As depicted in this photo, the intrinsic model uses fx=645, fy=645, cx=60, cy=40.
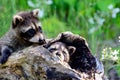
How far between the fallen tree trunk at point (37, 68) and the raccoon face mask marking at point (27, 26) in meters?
0.75

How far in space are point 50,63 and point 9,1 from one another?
4.90 m

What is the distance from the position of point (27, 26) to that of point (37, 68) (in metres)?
1.25

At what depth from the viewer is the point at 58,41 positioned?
244 inches

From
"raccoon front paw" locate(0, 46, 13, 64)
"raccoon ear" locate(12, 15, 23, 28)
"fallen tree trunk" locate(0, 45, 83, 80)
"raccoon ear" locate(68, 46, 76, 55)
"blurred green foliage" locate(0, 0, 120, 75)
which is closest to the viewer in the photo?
"fallen tree trunk" locate(0, 45, 83, 80)

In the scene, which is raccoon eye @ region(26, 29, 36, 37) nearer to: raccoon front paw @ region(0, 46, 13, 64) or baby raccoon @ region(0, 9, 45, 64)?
baby raccoon @ region(0, 9, 45, 64)

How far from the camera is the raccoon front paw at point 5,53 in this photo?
6.26 meters

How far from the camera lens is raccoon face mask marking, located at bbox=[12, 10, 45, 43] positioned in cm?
688

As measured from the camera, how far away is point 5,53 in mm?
6477

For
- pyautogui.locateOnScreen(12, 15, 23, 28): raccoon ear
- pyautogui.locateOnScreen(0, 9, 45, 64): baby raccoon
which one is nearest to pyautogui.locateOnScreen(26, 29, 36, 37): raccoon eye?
pyautogui.locateOnScreen(0, 9, 45, 64): baby raccoon

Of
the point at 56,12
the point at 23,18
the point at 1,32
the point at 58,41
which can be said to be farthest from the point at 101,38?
the point at 58,41

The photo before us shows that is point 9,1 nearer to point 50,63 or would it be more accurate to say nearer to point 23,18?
point 23,18

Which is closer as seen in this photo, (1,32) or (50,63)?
(50,63)

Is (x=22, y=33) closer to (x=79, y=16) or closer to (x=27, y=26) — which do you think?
(x=27, y=26)

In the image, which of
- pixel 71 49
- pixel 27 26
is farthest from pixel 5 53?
pixel 71 49
